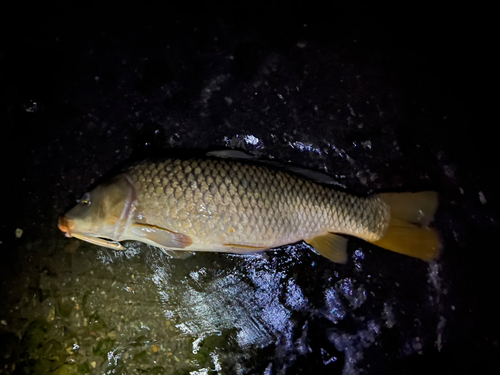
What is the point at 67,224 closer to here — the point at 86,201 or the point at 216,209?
the point at 86,201

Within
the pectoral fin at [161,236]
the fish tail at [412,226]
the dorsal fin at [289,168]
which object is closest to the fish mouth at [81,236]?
the pectoral fin at [161,236]

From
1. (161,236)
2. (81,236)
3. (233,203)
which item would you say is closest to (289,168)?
(233,203)

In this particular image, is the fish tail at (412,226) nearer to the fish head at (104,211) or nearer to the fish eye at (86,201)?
the fish head at (104,211)

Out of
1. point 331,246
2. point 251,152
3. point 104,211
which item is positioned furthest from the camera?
point 251,152

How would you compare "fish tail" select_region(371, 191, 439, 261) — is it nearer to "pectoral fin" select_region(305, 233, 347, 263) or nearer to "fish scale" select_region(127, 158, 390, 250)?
"pectoral fin" select_region(305, 233, 347, 263)

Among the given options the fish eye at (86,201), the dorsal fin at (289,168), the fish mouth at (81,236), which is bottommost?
the fish mouth at (81,236)

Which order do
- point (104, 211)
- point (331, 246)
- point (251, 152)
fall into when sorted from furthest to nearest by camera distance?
point (251, 152)
point (331, 246)
point (104, 211)
